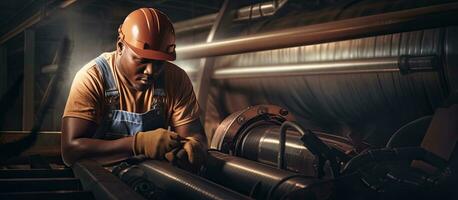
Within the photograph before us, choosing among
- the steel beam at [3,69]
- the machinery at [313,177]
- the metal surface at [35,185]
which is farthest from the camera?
the steel beam at [3,69]

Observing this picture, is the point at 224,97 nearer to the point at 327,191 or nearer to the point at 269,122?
the point at 269,122

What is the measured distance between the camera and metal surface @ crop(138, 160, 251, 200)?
Result: 1.41 meters

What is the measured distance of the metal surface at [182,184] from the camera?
4.62 ft

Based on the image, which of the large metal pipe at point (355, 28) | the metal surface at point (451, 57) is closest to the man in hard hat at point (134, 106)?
the large metal pipe at point (355, 28)

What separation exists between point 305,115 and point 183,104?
1.21 m

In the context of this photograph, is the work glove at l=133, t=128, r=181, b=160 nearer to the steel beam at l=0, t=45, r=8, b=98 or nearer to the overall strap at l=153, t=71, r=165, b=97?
the overall strap at l=153, t=71, r=165, b=97

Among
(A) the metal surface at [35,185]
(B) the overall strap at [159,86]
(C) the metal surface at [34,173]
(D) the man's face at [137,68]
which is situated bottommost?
(C) the metal surface at [34,173]

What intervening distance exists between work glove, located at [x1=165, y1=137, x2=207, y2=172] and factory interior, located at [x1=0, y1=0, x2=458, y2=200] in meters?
0.02

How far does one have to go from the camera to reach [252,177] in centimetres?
176

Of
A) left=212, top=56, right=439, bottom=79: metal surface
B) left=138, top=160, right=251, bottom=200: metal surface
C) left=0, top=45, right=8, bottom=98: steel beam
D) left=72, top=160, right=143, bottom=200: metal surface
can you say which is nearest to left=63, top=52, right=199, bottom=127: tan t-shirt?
left=72, top=160, right=143, bottom=200: metal surface

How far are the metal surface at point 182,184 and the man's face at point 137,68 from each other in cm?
49

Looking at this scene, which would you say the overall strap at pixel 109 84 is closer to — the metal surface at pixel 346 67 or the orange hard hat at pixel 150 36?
the orange hard hat at pixel 150 36

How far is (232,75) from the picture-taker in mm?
3852

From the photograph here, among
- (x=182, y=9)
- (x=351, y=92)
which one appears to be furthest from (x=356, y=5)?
(x=182, y=9)
